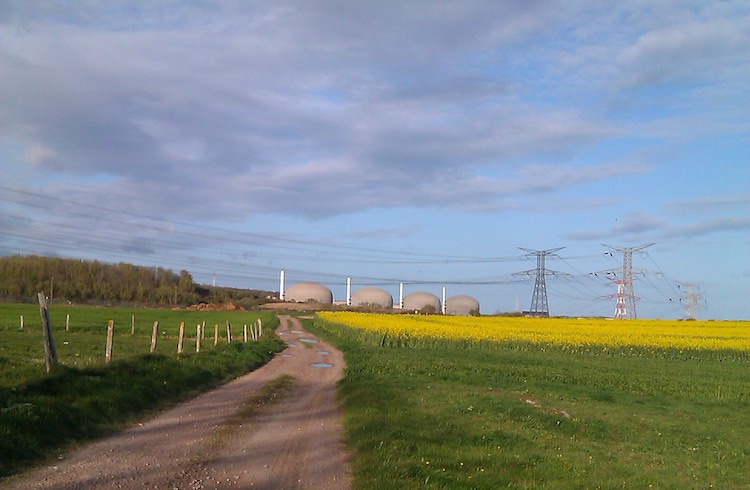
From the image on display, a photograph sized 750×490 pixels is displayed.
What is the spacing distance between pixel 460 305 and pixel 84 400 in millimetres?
132586

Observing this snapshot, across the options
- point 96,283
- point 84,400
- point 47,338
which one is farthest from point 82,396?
point 96,283

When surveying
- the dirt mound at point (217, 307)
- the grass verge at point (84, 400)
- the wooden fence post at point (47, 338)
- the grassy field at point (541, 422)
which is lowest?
the grassy field at point (541, 422)

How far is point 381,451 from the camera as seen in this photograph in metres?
9.70

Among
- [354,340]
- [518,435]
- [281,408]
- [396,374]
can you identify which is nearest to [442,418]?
[518,435]

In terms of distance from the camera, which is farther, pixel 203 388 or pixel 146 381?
pixel 203 388

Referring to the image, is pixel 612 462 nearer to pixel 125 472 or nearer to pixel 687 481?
pixel 687 481

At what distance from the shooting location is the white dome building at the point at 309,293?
143000 millimetres

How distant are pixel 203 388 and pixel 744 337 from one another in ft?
159

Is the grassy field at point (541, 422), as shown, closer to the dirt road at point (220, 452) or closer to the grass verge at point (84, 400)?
the dirt road at point (220, 452)

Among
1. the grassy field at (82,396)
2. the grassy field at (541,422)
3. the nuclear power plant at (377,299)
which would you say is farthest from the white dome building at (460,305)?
the grassy field at (82,396)

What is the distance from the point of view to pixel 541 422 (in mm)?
14430

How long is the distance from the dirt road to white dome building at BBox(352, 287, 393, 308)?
127m

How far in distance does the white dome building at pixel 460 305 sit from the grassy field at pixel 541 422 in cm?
10724

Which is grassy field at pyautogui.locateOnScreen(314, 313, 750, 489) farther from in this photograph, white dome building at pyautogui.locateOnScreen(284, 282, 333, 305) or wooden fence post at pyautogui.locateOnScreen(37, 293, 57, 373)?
white dome building at pyautogui.locateOnScreen(284, 282, 333, 305)
